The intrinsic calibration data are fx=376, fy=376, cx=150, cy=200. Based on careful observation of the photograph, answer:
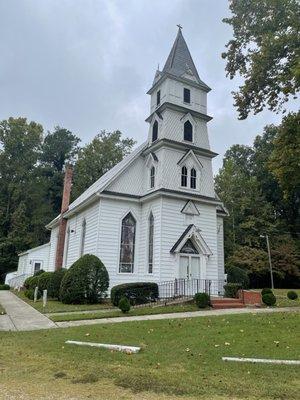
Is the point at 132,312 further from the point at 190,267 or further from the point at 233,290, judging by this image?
the point at 190,267

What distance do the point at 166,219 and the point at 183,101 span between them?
824 centimetres

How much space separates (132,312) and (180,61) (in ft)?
58.4

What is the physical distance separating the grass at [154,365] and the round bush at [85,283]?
279 inches

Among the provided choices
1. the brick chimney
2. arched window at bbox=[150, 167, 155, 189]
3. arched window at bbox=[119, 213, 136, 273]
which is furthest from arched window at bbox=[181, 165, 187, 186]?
the brick chimney

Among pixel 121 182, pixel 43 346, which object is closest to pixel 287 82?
pixel 121 182

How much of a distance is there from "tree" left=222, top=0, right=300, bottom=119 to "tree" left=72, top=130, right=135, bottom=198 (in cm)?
3544

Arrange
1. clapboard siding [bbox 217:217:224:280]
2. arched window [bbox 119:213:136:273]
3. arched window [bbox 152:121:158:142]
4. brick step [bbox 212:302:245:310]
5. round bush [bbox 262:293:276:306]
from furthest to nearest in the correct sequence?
clapboard siding [bbox 217:217:224:280] < arched window [bbox 152:121:158:142] < arched window [bbox 119:213:136:273] < round bush [bbox 262:293:276:306] < brick step [bbox 212:302:245:310]

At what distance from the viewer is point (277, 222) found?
48.0m

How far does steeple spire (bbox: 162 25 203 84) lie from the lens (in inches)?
982

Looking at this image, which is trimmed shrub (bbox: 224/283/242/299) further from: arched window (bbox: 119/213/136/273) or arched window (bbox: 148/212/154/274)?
arched window (bbox: 119/213/136/273)

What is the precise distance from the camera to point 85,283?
61.8 feet

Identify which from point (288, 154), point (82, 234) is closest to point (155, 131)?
point (82, 234)

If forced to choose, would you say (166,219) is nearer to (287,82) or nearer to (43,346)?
(287,82)

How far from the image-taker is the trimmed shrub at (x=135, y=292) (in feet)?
58.4
